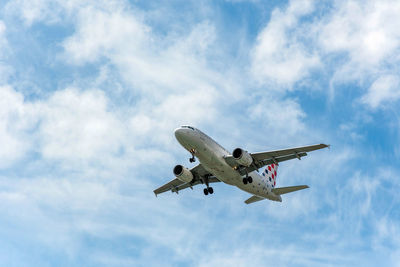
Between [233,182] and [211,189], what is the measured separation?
12.3 ft

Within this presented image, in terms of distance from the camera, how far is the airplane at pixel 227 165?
39.3m

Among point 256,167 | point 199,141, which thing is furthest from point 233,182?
point 199,141

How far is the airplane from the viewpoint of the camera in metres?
39.3

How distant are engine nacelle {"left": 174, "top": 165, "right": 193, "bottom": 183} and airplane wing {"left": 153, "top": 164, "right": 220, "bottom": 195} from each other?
104 centimetres

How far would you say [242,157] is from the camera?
40.3 meters

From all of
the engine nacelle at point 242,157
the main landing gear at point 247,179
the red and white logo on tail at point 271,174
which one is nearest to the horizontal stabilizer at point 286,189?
the red and white logo on tail at point 271,174

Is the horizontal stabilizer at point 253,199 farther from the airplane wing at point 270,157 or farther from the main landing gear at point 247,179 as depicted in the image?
the airplane wing at point 270,157

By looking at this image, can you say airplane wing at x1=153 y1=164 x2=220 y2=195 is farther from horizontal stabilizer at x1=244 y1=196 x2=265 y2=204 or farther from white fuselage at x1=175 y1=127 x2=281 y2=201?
horizontal stabilizer at x1=244 y1=196 x2=265 y2=204

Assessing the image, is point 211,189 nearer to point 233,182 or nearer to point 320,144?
point 233,182

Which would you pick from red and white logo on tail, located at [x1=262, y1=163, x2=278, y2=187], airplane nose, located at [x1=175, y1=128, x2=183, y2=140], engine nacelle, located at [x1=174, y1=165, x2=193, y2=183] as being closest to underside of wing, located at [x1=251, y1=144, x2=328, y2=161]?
A: engine nacelle, located at [x1=174, y1=165, x2=193, y2=183]

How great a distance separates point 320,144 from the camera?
38844mm

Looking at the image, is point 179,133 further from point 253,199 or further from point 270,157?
point 253,199

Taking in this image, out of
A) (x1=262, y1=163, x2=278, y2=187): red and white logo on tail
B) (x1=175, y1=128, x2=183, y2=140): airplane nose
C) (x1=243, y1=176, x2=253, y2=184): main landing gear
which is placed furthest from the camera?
(x1=262, y1=163, x2=278, y2=187): red and white logo on tail

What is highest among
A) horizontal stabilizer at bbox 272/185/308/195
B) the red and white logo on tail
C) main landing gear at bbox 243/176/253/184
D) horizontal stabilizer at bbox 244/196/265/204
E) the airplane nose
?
the red and white logo on tail
